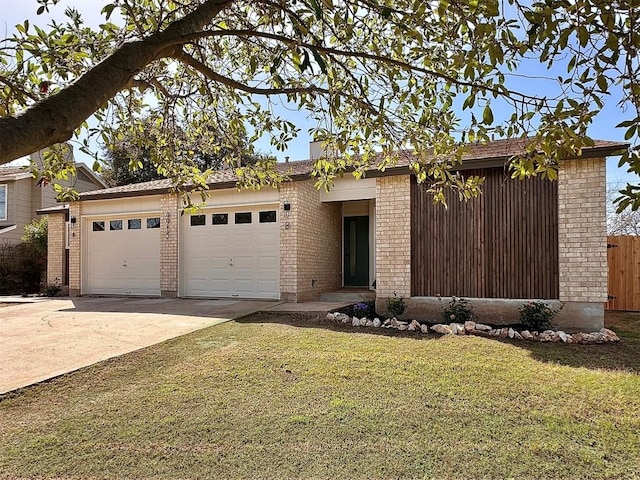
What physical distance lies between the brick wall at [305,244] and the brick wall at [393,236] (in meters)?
2.30

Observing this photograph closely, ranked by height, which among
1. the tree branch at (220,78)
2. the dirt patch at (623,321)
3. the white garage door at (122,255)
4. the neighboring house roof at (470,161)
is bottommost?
the dirt patch at (623,321)

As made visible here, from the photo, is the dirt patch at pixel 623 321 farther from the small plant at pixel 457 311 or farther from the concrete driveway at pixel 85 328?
the concrete driveway at pixel 85 328

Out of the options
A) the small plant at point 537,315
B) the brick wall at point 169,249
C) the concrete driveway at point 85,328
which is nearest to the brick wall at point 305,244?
the concrete driveway at point 85,328

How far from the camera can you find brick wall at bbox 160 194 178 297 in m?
12.2

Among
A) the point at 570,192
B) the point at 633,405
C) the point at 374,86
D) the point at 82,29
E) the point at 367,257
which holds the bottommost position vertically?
the point at 633,405

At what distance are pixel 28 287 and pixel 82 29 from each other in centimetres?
1453

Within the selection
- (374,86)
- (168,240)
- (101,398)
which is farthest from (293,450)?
(168,240)

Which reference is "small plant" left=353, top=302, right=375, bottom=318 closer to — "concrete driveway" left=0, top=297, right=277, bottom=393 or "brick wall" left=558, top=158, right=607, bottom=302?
"concrete driveway" left=0, top=297, right=277, bottom=393

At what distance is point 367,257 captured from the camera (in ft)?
43.0

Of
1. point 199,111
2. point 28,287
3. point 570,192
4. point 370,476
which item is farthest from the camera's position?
point 28,287

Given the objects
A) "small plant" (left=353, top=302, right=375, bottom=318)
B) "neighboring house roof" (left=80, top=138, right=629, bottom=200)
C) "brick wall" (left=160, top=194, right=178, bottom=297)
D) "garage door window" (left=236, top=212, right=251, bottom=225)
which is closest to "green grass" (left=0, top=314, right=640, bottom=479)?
"neighboring house roof" (left=80, top=138, right=629, bottom=200)

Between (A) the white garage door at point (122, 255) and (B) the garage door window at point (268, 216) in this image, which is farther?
(A) the white garage door at point (122, 255)

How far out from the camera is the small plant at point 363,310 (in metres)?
9.14

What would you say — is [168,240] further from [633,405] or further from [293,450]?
[633,405]
